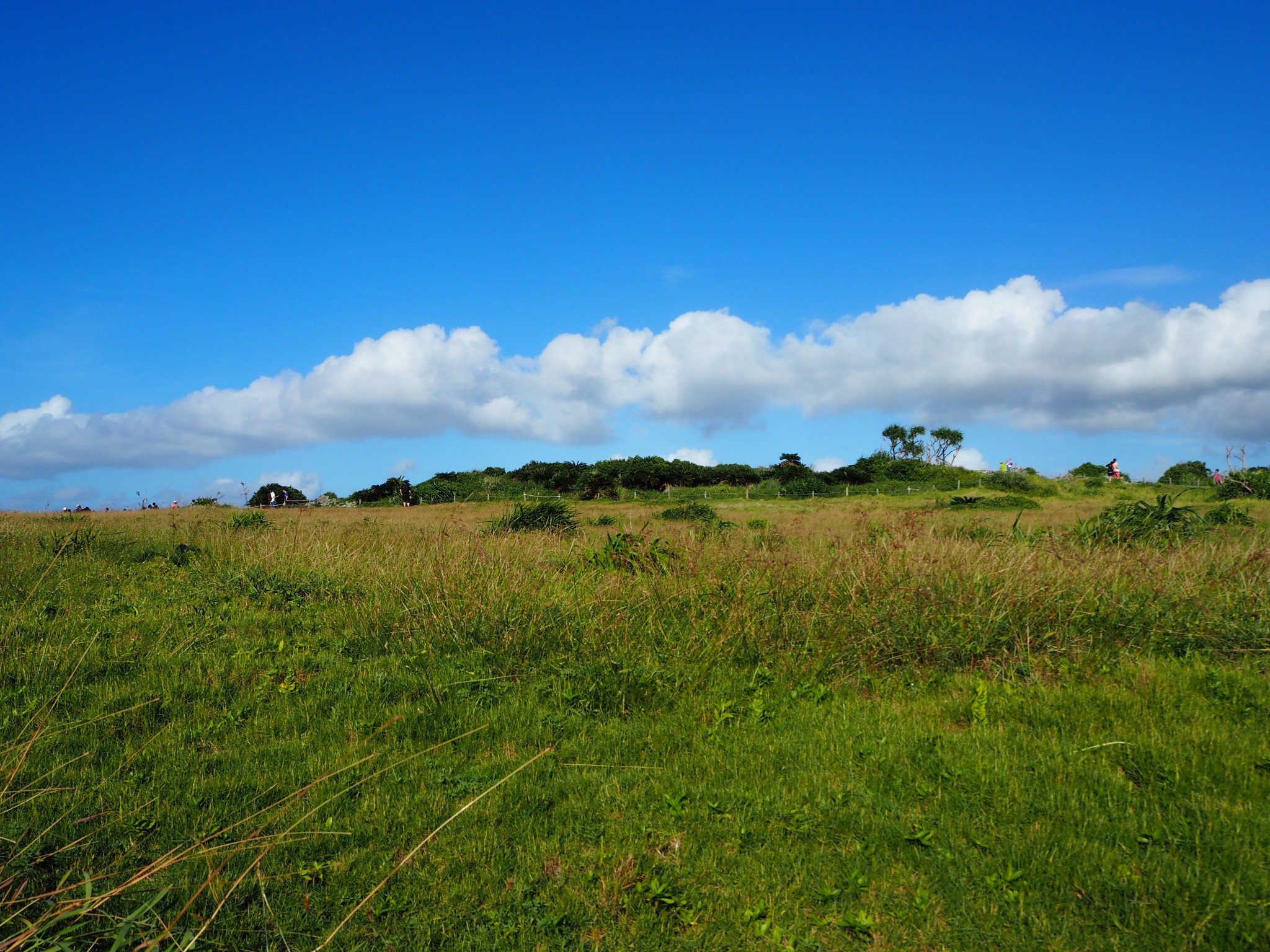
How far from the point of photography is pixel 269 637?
314 inches

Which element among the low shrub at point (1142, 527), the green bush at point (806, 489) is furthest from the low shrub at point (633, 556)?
the green bush at point (806, 489)

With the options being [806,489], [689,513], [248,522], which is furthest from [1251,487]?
[248,522]

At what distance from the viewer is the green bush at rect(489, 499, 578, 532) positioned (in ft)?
54.5

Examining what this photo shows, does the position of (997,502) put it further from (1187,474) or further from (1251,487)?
(1187,474)

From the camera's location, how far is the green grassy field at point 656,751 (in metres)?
3.48

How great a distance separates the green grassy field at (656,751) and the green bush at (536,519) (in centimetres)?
639

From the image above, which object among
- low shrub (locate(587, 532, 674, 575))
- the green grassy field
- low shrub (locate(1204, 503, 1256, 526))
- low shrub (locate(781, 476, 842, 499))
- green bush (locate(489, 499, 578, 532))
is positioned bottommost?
the green grassy field

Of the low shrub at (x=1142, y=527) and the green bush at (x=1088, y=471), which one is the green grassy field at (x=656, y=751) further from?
the green bush at (x=1088, y=471)

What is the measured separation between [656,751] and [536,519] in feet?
41.4

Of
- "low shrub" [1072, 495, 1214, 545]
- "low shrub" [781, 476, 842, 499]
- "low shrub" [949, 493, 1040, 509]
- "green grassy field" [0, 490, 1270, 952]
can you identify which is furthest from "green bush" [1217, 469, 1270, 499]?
"green grassy field" [0, 490, 1270, 952]

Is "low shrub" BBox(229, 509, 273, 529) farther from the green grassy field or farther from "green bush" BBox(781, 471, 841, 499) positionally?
"green bush" BBox(781, 471, 841, 499)

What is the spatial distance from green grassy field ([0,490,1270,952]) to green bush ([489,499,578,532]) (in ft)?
21.0

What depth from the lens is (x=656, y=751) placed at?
17.2 ft

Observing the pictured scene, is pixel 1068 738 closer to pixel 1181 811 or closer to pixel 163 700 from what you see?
pixel 1181 811
